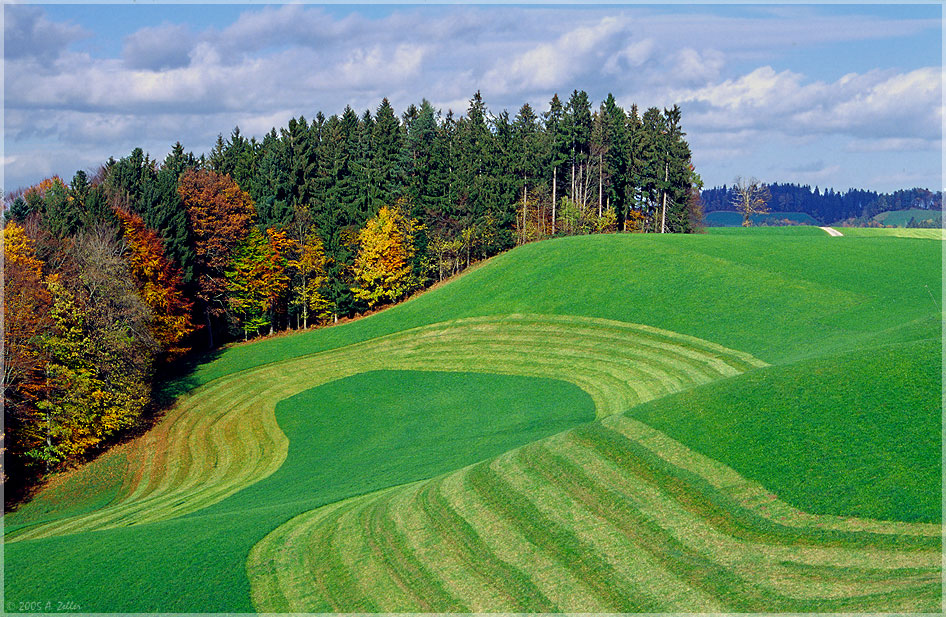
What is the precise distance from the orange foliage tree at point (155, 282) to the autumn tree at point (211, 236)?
8.89 m

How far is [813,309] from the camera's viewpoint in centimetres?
5262

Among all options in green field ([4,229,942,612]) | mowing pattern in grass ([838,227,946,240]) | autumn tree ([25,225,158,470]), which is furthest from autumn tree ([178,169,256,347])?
mowing pattern in grass ([838,227,946,240])

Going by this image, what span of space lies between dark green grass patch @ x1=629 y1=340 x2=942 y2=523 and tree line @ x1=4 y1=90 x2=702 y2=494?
34.4m

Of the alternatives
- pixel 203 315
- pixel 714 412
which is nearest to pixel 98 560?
pixel 714 412

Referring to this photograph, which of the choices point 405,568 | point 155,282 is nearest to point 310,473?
point 405,568

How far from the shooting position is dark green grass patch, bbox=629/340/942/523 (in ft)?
66.2

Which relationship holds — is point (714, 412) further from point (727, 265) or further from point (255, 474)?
point (727, 265)

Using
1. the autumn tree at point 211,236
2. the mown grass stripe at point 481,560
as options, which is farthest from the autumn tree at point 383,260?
the mown grass stripe at point 481,560

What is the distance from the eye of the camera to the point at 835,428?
23.1m

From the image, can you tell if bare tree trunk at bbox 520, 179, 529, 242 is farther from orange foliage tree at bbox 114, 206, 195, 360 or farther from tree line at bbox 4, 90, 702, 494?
orange foliage tree at bbox 114, 206, 195, 360

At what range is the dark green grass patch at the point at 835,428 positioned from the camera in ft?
66.2

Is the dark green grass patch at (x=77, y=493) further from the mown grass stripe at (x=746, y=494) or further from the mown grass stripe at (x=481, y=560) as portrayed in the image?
the mown grass stripe at (x=746, y=494)

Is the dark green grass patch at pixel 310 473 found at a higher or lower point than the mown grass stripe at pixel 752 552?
lower

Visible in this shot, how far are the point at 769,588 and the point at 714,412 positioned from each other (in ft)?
30.9
